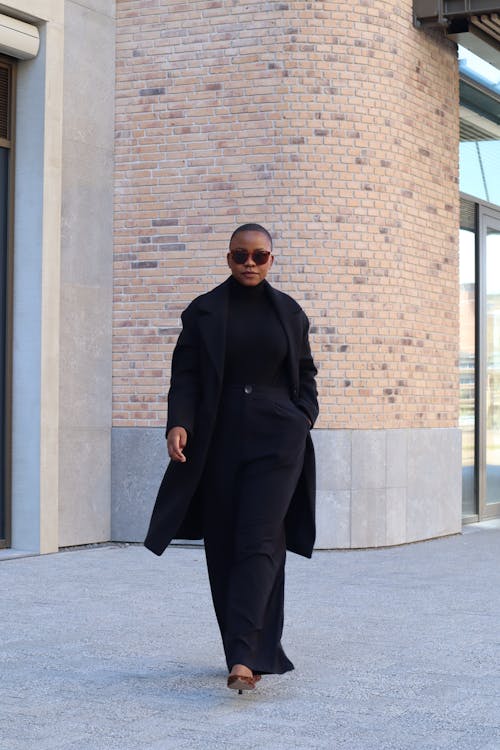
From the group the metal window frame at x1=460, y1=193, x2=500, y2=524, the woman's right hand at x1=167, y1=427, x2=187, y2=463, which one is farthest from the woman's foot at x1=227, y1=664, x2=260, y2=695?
the metal window frame at x1=460, y1=193, x2=500, y2=524

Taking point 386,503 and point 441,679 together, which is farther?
point 386,503

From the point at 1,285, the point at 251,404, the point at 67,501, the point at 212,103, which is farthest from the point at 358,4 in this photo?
the point at 251,404

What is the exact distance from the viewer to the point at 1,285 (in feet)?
33.5

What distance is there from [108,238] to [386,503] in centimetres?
321

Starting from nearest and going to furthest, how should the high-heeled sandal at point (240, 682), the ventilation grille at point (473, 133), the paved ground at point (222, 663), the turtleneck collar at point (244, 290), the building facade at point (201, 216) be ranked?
the paved ground at point (222, 663) → the high-heeled sandal at point (240, 682) → the turtleneck collar at point (244, 290) → the building facade at point (201, 216) → the ventilation grille at point (473, 133)

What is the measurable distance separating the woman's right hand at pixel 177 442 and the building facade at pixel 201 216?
504 centimetres

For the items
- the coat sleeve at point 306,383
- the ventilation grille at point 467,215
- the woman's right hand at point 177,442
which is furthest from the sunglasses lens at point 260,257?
the ventilation grille at point 467,215

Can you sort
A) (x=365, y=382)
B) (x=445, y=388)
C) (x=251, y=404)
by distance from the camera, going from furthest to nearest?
1. (x=445, y=388)
2. (x=365, y=382)
3. (x=251, y=404)

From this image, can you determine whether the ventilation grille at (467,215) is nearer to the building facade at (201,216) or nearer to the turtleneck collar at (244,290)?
the building facade at (201,216)

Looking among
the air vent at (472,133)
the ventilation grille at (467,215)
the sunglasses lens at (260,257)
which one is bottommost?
the sunglasses lens at (260,257)

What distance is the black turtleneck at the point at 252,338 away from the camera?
5449mm

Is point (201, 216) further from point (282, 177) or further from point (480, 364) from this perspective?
point (480, 364)

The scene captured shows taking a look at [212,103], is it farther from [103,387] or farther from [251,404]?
[251,404]

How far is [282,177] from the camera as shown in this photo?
421 inches
